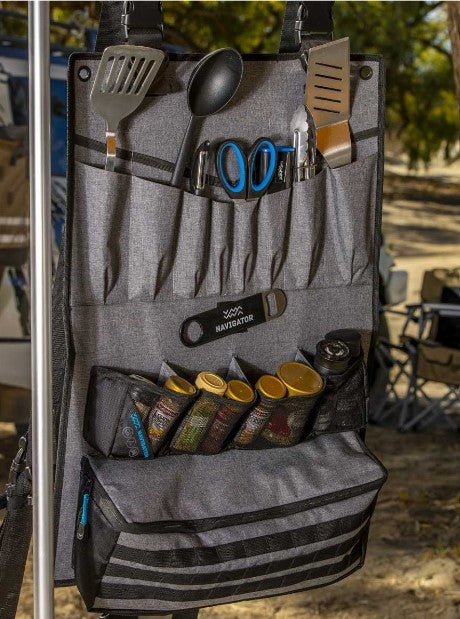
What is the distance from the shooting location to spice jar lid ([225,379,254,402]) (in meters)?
1.76

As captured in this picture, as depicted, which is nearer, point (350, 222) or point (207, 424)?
point (207, 424)

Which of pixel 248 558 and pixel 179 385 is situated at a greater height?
pixel 179 385

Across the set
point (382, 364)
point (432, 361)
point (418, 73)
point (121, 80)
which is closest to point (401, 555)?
point (432, 361)

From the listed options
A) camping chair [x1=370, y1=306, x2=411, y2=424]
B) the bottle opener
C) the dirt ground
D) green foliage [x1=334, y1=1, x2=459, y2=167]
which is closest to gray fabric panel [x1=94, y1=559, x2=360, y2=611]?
the bottle opener

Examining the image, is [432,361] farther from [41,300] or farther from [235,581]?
[41,300]

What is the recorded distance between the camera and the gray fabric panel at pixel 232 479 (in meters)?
1.70

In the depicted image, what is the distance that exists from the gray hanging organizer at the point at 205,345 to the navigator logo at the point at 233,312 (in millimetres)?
24

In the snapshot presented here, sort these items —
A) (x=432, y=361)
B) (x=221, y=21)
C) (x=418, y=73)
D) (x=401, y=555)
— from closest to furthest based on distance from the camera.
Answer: (x=401, y=555) → (x=432, y=361) → (x=221, y=21) → (x=418, y=73)

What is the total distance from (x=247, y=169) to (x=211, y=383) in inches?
15.8

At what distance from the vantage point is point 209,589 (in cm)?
173

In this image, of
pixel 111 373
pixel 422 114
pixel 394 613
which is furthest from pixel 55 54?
pixel 422 114

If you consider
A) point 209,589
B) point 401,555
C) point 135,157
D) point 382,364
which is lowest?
point 401,555

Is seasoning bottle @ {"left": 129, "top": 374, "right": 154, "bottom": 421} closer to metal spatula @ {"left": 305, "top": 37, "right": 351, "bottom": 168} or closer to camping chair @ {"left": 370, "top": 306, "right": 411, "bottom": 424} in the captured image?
metal spatula @ {"left": 305, "top": 37, "right": 351, "bottom": 168}

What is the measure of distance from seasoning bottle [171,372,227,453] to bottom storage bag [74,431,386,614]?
1.7 inches
